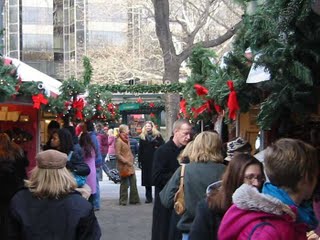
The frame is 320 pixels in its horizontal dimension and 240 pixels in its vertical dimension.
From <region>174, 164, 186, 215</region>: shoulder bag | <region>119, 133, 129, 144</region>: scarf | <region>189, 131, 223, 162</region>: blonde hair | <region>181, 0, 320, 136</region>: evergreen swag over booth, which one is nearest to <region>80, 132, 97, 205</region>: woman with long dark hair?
<region>119, 133, 129, 144</region>: scarf

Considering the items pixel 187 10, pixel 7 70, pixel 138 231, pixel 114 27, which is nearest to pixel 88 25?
pixel 114 27

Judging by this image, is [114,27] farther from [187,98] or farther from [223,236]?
[223,236]

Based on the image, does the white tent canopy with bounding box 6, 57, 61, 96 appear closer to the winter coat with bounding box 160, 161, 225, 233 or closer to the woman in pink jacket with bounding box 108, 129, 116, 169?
the winter coat with bounding box 160, 161, 225, 233

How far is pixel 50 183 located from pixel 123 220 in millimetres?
7676

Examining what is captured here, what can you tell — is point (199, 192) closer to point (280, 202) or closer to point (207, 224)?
point (207, 224)

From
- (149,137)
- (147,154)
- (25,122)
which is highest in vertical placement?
(25,122)

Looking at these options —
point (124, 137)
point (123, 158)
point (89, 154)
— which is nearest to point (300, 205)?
point (89, 154)

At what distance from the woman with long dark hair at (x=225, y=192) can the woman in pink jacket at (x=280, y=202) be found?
871mm

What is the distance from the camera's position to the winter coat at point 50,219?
3979 mm

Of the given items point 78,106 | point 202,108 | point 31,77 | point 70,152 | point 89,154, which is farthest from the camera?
point 89,154

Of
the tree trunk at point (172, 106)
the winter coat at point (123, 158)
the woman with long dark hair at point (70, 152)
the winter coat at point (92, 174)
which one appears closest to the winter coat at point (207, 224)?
the woman with long dark hair at point (70, 152)

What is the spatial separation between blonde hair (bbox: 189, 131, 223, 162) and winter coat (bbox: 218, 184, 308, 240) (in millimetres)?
2346

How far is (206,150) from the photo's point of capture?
16.3 ft

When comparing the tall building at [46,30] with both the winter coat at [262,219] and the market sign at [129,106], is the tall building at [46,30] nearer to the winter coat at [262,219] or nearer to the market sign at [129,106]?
the market sign at [129,106]
